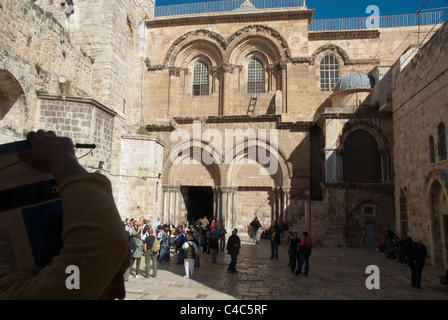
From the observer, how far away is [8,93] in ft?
36.2

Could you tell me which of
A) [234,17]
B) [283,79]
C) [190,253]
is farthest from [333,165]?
[234,17]

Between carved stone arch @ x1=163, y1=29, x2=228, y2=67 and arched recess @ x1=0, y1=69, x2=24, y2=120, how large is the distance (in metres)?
12.2

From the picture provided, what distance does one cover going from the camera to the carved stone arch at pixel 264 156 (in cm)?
1948

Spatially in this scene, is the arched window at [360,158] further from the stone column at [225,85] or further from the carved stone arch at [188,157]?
the stone column at [225,85]

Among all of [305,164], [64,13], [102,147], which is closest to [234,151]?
[305,164]

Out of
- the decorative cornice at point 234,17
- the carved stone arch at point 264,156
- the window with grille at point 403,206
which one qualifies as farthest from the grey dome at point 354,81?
the window with grille at point 403,206

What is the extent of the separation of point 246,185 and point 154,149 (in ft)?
19.8

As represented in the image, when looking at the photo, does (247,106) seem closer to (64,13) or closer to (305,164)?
(305,164)

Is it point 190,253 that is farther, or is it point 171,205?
point 171,205

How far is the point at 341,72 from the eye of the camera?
68.8 ft

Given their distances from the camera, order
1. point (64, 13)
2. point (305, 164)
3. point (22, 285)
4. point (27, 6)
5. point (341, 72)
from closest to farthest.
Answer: point (22, 285) → point (27, 6) → point (64, 13) → point (305, 164) → point (341, 72)

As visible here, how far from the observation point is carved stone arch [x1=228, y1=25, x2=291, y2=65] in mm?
20906

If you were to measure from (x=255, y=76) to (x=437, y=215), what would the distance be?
14.2 meters

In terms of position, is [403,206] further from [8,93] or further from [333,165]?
[8,93]
